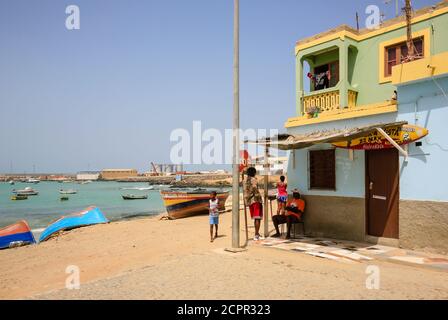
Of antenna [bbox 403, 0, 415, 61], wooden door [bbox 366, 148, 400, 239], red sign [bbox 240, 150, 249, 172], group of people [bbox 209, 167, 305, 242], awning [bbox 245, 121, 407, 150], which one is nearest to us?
awning [bbox 245, 121, 407, 150]

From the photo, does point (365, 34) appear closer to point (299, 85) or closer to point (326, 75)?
point (326, 75)

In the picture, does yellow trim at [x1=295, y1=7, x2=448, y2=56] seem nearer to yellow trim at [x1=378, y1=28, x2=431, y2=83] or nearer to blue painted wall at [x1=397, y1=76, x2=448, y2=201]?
yellow trim at [x1=378, y1=28, x2=431, y2=83]

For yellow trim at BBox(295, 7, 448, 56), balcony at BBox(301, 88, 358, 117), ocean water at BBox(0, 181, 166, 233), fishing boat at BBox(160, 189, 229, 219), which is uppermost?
yellow trim at BBox(295, 7, 448, 56)

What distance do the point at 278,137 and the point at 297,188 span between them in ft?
6.31

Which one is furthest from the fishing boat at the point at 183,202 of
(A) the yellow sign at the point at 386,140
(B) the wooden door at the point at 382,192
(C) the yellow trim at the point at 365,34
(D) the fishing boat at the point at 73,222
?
(B) the wooden door at the point at 382,192

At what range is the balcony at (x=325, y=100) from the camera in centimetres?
1079

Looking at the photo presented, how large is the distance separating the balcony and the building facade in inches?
1.3

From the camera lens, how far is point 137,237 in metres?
15.1

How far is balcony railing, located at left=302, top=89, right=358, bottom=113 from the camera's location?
10.8m

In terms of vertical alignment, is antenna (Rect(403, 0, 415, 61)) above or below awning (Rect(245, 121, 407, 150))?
above

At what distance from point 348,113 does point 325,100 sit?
1612mm

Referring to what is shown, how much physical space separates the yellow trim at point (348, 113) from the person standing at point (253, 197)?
7.58ft

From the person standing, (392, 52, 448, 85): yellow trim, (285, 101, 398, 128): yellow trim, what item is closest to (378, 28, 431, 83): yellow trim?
(285, 101, 398, 128): yellow trim
